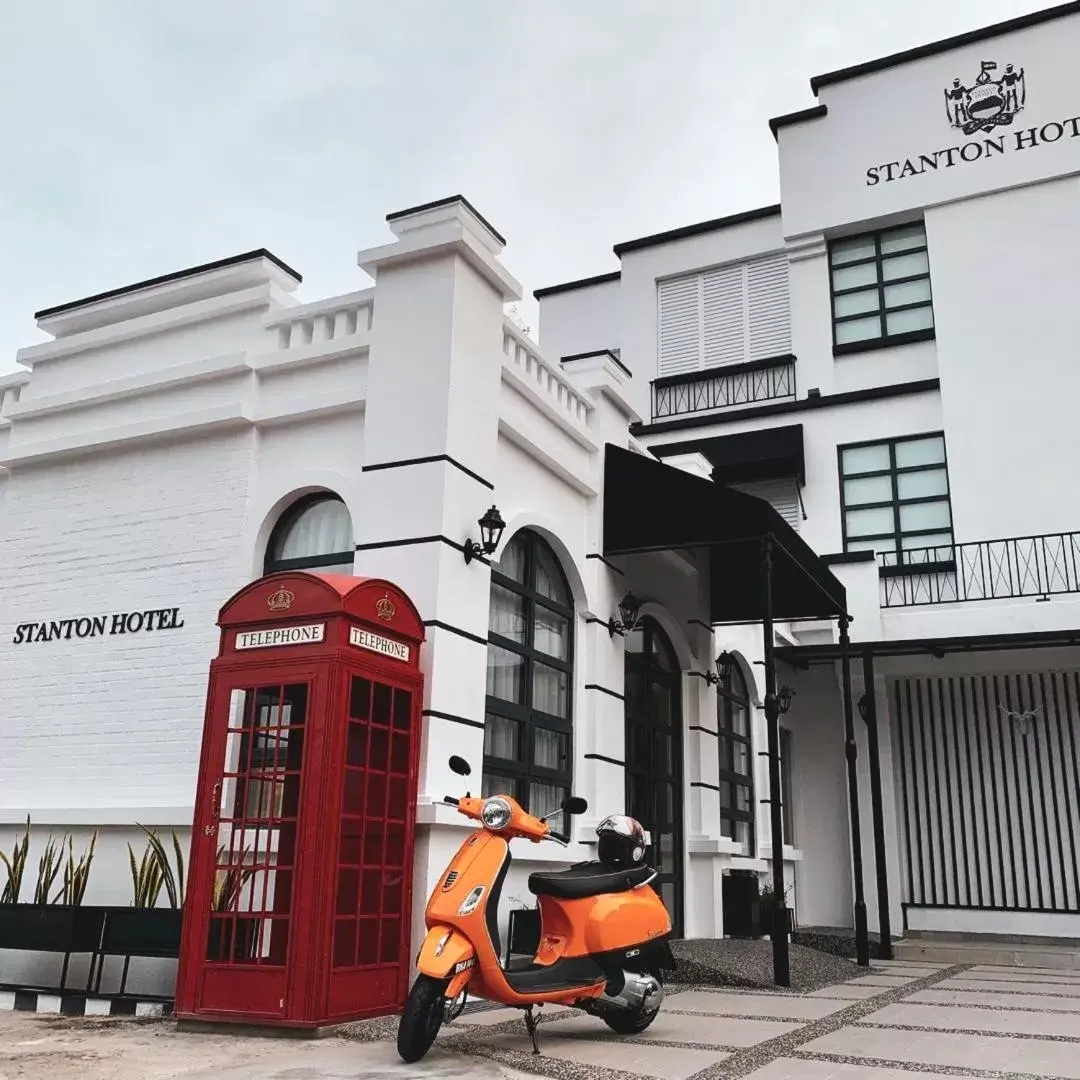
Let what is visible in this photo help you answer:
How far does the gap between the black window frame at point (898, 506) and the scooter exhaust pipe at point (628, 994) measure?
10656 mm

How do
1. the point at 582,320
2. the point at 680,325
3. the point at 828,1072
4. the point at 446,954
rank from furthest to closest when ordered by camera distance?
the point at 582,320 < the point at 680,325 < the point at 446,954 < the point at 828,1072

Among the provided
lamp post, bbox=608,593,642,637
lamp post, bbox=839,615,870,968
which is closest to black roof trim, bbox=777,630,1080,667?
lamp post, bbox=839,615,870,968

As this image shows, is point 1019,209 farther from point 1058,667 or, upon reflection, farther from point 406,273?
point 406,273

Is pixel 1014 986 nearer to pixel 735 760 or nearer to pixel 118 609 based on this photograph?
pixel 735 760

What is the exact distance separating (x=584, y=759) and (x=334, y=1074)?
475 centimetres

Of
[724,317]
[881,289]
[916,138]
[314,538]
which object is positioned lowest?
[314,538]

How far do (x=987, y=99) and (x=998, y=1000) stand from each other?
13683 mm

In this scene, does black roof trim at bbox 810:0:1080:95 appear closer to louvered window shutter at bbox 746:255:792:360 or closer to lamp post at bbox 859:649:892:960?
louvered window shutter at bbox 746:255:792:360

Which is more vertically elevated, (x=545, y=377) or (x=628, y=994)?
(x=545, y=377)

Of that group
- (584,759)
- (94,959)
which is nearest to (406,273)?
(584,759)

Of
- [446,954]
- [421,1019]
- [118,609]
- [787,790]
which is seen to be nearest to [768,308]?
[787,790]

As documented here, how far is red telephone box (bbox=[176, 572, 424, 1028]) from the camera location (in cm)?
613

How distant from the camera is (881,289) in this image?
1747 cm

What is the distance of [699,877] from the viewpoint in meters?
11.8
